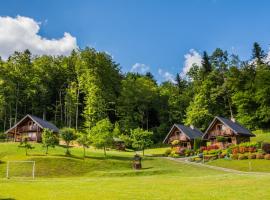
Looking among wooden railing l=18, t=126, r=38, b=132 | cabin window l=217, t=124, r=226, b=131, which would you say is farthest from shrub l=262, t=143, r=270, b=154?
wooden railing l=18, t=126, r=38, b=132

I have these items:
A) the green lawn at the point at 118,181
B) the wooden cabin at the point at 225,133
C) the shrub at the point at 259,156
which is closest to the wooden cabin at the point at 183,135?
the wooden cabin at the point at 225,133

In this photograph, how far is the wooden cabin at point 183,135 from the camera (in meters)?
72.9

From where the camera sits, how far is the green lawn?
1750 cm

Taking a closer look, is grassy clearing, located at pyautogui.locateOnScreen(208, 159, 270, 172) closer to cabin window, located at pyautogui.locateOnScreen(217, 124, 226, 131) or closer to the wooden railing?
cabin window, located at pyautogui.locateOnScreen(217, 124, 226, 131)

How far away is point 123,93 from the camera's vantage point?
3664 inches

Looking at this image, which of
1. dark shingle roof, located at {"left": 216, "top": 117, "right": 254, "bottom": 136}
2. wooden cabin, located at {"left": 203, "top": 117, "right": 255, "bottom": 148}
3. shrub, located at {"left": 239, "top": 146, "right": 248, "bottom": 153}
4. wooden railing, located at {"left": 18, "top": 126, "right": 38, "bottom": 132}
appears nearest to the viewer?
shrub, located at {"left": 239, "top": 146, "right": 248, "bottom": 153}

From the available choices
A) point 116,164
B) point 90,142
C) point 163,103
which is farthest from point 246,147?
point 163,103

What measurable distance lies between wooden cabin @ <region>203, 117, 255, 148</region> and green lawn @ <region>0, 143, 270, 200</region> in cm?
1949

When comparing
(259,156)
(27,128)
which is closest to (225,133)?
(259,156)

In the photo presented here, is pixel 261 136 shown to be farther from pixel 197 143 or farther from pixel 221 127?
pixel 197 143

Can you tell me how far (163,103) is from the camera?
328 ft

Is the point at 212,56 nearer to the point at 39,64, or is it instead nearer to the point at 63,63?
the point at 63,63

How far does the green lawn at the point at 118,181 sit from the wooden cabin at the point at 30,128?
10.5m

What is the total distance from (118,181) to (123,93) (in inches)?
2629
